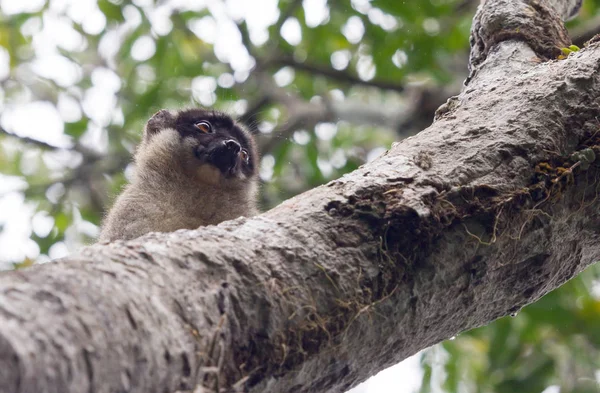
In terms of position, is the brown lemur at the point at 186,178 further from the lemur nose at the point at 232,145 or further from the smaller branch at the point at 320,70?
Result: the smaller branch at the point at 320,70

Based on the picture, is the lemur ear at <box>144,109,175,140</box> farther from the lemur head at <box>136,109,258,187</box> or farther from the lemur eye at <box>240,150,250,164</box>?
the lemur eye at <box>240,150,250,164</box>

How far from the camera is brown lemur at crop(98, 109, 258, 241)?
4.16m

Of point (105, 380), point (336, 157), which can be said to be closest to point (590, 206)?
point (105, 380)

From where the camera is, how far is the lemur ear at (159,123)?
5.34m

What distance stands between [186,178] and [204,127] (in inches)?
24.0

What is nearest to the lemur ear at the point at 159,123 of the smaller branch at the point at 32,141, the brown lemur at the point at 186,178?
the brown lemur at the point at 186,178

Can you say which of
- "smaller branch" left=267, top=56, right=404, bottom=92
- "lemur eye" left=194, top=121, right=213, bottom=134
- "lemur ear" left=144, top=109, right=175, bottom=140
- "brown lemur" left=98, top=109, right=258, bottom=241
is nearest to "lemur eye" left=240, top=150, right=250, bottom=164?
"brown lemur" left=98, top=109, right=258, bottom=241

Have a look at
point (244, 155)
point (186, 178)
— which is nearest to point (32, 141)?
point (244, 155)

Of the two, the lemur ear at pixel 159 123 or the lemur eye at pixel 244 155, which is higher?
the lemur ear at pixel 159 123

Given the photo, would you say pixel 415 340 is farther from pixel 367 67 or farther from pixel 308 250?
pixel 367 67

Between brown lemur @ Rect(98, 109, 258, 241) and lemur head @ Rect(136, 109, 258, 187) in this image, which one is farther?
lemur head @ Rect(136, 109, 258, 187)

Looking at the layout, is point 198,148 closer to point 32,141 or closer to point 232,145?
point 232,145

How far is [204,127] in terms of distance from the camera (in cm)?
523

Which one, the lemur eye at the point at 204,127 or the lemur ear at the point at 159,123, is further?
the lemur ear at the point at 159,123
